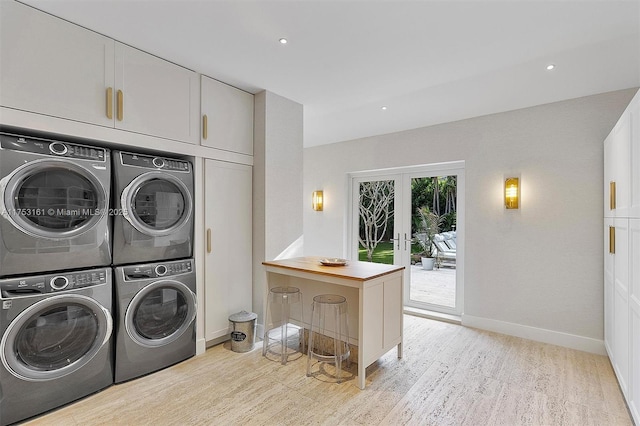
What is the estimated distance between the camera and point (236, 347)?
9.89 ft

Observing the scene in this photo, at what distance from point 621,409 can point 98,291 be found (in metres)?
3.69

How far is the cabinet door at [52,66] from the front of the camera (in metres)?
1.94

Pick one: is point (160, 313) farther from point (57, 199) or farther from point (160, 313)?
point (57, 199)

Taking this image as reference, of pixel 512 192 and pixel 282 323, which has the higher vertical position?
pixel 512 192

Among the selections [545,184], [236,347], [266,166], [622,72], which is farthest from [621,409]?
[266,166]

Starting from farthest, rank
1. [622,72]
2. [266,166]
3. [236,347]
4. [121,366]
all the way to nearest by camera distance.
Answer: [266,166]
[236,347]
[622,72]
[121,366]

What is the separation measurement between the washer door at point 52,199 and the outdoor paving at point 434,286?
12.4 ft

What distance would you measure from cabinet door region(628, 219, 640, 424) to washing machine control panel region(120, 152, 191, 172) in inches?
128

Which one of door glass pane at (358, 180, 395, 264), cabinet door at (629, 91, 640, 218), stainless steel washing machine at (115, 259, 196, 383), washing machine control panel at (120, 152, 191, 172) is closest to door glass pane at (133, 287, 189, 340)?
stainless steel washing machine at (115, 259, 196, 383)

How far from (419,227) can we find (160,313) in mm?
3314

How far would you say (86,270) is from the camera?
226 centimetres

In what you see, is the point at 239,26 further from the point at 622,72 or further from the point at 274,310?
the point at 622,72

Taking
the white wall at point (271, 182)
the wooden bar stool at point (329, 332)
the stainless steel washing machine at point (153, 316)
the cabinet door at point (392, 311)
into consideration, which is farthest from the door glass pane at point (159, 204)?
the cabinet door at point (392, 311)

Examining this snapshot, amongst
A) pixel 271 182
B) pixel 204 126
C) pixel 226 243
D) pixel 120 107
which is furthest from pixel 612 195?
pixel 120 107
